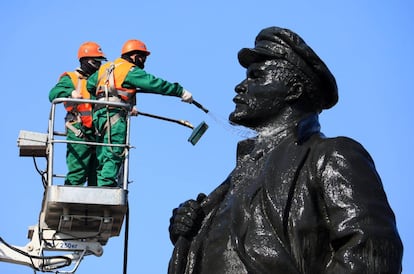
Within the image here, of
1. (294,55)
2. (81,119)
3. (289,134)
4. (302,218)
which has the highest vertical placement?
(81,119)

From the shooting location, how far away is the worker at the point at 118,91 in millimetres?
19938

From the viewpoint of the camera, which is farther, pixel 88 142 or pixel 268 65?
pixel 88 142

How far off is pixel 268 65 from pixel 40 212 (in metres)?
A: 15.7

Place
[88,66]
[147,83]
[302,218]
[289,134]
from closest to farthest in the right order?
[302,218] < [289,134] < [147,83] < [88,66]

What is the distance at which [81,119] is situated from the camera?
21562mm

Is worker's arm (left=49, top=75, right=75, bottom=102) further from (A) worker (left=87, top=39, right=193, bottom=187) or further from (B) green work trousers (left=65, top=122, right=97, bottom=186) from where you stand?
(A) worker (left=87, top=39, right=193, bottom=187)

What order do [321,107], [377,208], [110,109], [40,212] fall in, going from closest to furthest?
[377,208] → [321,107] → [110,109] → [40,212]

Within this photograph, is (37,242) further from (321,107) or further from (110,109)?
(321,107)

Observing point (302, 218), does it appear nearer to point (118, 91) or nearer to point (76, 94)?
point (118, 91)

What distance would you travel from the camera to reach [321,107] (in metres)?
7.95

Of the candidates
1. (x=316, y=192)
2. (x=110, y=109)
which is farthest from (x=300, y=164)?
(x=110, y=109)

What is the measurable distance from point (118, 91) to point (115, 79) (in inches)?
8.7

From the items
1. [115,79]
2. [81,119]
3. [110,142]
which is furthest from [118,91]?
[81,119]

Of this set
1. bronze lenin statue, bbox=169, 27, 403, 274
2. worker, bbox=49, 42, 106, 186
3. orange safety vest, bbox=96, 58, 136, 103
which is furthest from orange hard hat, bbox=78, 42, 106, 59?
bronze lenin statue, bbox=169, 27, 403, 274
